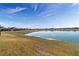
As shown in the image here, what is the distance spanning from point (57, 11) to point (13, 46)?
1.60ft

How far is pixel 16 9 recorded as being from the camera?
5.29ft

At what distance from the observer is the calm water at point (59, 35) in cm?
158

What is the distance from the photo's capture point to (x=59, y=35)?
5.24 feet

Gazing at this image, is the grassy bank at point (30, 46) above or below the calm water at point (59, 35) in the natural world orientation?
below

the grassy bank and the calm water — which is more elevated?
the calm water

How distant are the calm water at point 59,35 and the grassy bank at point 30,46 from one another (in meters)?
0.03

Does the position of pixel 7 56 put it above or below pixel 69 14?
below

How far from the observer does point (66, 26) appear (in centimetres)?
162

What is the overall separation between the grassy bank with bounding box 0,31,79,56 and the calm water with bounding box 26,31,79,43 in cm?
3

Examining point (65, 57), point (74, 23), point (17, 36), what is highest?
point (74, 23)

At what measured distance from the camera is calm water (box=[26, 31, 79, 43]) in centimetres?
158

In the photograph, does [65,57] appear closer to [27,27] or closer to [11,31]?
[27,27]

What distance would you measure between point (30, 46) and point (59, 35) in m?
0.27

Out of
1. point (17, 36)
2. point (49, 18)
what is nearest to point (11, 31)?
point (17, 36)
